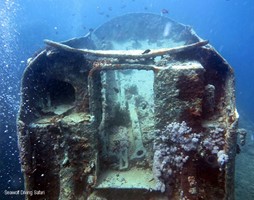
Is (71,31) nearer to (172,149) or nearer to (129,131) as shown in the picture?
(129,131)

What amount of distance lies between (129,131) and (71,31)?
47.3 meters

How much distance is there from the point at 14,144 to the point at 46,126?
5529 millimetres

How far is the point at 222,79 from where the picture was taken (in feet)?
12.1

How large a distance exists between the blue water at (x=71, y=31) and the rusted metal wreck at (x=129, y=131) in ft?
11.7

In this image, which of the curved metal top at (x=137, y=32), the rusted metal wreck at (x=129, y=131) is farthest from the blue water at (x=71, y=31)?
the curved metal top at (x=137, y=32)

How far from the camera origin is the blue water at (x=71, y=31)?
933 centimetres

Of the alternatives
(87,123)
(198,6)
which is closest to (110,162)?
(87,123)

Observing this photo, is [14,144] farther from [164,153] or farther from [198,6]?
[198,6]

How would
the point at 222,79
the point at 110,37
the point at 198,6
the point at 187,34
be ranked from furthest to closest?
the point at 198,6
the point at 110,37
the point at 187,34
the point at 222,79

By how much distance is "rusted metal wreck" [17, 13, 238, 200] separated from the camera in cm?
324

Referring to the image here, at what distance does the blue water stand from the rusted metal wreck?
3.57 meters

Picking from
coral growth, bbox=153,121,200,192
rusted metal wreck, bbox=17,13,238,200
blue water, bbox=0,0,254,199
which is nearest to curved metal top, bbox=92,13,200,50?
blue water, bbox=0,0,254,199

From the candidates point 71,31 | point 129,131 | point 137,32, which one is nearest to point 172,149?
point 129,131

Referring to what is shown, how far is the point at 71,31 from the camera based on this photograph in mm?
48812
